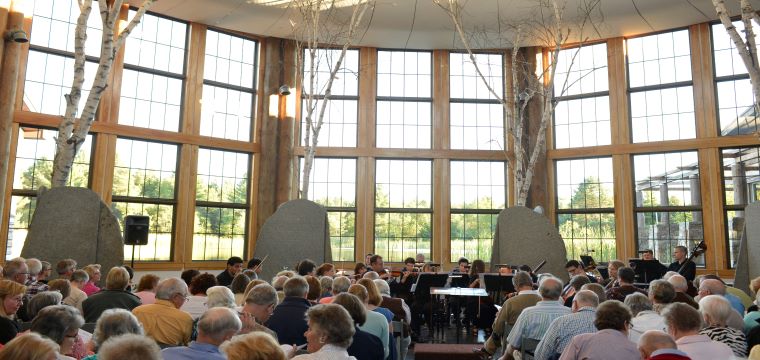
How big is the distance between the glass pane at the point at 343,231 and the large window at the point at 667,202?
21.1 ft

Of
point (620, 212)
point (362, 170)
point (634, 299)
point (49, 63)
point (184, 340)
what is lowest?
point (184, 340)

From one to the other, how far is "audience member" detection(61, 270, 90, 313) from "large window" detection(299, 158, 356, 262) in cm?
Answer: 848

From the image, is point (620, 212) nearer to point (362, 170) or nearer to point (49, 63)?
point (362, 170)

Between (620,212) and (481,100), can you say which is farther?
(481,100)

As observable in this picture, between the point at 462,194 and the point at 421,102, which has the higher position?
the point at 421,102

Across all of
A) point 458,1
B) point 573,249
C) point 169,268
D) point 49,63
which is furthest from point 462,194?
point 49,63

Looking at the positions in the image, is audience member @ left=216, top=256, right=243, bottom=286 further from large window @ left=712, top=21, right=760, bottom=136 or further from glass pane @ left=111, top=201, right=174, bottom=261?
A: large window @ left=712, top=21, right=760, bottom=136

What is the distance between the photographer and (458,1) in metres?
12.1

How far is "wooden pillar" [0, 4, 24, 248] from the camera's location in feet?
32.3

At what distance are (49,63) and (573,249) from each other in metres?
11.7

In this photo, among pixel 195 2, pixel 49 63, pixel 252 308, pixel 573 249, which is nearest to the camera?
pixel 252 308

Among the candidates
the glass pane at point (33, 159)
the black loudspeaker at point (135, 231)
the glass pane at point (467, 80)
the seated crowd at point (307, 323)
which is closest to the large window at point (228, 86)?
the glass pane at point (33, 159)

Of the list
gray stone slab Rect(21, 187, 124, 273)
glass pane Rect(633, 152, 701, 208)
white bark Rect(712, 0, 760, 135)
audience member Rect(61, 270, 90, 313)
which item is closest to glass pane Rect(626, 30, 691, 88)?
glass pane Rect(633, 152, 701, 208)

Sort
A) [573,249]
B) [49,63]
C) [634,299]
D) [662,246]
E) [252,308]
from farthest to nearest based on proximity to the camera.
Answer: [573,249]
[662,246]
[49,63]
[634,299]
[252,308]
